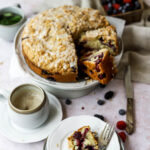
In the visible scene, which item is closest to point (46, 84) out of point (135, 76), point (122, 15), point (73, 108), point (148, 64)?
point (73, 108)

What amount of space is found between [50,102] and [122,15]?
4.29 feet

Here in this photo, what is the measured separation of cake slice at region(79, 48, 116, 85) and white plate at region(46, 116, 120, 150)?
353 millimetres

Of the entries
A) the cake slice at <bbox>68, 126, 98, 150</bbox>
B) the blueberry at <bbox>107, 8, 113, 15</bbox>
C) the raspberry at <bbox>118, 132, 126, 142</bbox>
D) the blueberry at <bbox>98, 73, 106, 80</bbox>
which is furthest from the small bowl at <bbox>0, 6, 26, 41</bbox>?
the raspberry at <bbox>118, 132, 126, 142</bbox>

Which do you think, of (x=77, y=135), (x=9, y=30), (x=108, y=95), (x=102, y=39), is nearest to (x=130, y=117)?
(x=108, y=95)

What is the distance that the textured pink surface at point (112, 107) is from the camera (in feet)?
6.79

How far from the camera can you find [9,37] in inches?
108

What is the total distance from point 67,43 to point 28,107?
65 cm

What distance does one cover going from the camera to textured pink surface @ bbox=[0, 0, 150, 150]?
6.79ft

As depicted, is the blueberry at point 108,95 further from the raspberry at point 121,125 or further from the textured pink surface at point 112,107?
the raspberry at point 121,125

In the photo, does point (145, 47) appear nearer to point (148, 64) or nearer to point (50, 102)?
point (148, 64)

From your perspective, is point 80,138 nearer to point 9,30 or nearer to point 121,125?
point 121,125

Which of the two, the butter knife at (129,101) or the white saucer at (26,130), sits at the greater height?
the white saucer at (26,130)

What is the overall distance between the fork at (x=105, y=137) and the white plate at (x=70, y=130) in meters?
0.02

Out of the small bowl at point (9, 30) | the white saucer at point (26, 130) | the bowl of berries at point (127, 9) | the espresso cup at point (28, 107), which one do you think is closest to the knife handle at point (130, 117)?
the white saucer at point (26, 130)
